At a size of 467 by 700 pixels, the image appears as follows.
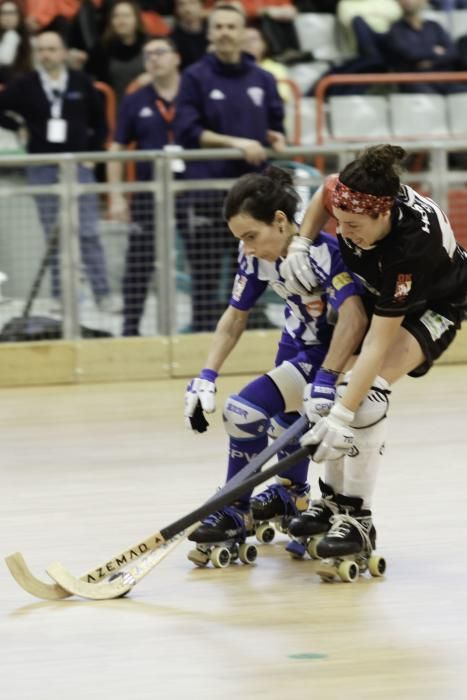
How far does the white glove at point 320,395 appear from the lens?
4.67 meters

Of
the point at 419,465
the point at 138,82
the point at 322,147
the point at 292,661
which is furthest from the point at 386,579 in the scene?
the point at 138,82

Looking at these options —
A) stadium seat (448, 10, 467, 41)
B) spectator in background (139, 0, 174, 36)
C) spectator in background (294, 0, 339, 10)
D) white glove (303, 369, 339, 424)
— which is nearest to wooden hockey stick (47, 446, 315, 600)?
white glove (303, 369, 339, 424)

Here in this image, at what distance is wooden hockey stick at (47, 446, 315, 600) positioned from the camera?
4570 mm

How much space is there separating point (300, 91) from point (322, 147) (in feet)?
7.79

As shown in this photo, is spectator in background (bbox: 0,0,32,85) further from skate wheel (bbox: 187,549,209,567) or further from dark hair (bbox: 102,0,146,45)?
skate wheel (bbox: 187,549,209,567)

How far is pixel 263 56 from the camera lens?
37.7 feet

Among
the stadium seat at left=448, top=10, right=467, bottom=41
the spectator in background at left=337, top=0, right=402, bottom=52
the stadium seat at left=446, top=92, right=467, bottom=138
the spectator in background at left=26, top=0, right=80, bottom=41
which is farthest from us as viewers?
the stadium seat at left=448, top=10, right=467, bottom=41

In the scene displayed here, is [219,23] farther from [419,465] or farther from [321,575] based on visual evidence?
[321,575]

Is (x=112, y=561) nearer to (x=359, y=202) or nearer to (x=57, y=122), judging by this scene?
(x=359, y=202)

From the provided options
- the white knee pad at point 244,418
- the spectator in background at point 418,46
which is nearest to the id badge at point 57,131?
the spectator in background at point 418,46

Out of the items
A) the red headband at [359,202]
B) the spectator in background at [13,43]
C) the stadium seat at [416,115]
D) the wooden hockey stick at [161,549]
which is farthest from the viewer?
the stadium seat at [416,115]

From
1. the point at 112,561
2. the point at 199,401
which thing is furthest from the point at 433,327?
the point at 112,561

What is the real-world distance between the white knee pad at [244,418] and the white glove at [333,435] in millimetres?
458

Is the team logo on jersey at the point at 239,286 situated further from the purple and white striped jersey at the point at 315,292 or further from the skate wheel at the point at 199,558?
the skate wheel at the point at 199,558
